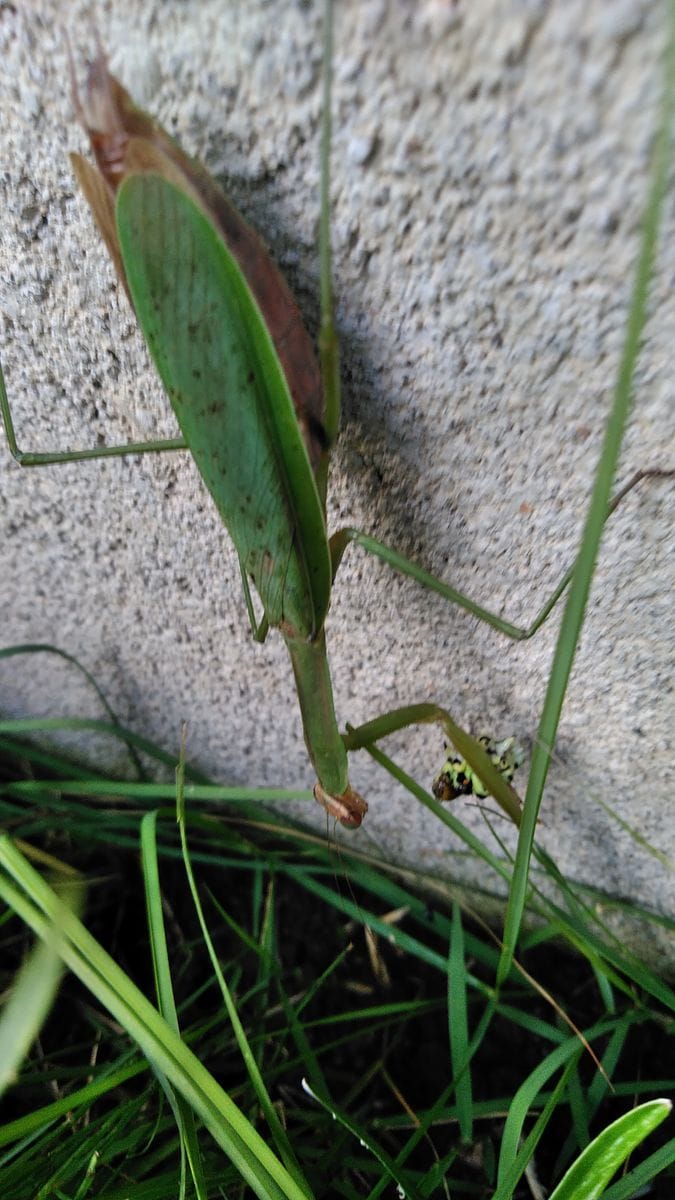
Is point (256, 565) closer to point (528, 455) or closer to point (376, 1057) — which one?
point (528, 455)

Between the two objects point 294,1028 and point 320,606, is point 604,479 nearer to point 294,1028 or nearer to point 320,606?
point 320,606

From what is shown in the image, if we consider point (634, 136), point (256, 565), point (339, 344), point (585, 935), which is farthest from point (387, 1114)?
point (634, 136)

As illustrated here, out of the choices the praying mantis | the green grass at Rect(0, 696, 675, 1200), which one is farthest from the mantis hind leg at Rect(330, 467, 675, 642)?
the green grass at Rect(0, 696, 675, 1200)

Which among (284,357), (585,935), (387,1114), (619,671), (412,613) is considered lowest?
(387,1114)

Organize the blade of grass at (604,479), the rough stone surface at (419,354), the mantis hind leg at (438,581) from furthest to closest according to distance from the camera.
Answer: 1. the mantis hind leg at (438,581)
2. the rough stone surface at (419,354)
3. the blade of grass at (604,479)

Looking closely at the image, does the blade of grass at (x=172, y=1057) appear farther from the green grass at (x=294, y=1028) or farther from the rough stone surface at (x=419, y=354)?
the rough stone surface at (x=419, y=354)

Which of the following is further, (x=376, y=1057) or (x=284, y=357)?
(x=376, y=1057)

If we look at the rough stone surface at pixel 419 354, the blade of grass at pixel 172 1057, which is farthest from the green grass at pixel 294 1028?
the rough stone surface at pixel 419 354
